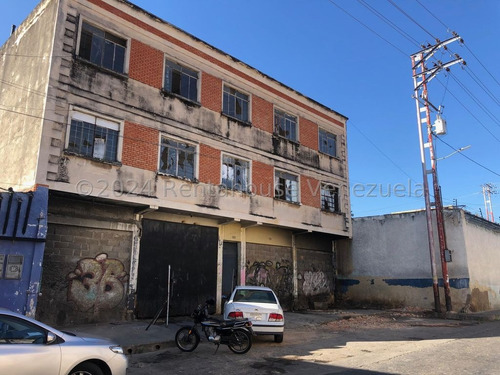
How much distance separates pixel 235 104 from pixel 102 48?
618 centimetres

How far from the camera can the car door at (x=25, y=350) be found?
4.71m

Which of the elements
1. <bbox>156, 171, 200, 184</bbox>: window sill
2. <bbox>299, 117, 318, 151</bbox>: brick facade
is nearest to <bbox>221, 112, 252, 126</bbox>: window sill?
<bbox>156, 171, 200, 184</bbox>: window sill

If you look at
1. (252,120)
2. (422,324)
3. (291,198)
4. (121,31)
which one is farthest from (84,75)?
(422,324)

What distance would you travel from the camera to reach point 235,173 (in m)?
16.9

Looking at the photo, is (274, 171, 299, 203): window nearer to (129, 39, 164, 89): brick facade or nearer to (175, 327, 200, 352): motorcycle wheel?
(129, 39, 164, 89): brick facade

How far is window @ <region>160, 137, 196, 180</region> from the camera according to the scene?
47.3 feet

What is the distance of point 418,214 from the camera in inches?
819

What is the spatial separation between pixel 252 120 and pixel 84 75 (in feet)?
25.2

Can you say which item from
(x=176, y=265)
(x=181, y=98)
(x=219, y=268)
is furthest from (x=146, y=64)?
(x=219, y=268)

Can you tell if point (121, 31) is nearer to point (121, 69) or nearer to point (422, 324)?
point (121, 69)

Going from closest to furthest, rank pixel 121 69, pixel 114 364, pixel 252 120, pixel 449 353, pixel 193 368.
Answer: pixel 114 364, pixel 193 368, pixel 449 353, pixel 121 69, pixel 252 120

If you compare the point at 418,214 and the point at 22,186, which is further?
the point at 418,214

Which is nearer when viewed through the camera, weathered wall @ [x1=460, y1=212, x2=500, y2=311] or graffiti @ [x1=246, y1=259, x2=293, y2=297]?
graffiti @ [x1=246, y1=259, x2=293, y2=297]

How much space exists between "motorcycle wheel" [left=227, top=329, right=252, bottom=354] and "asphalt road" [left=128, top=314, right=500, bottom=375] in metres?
0.17
